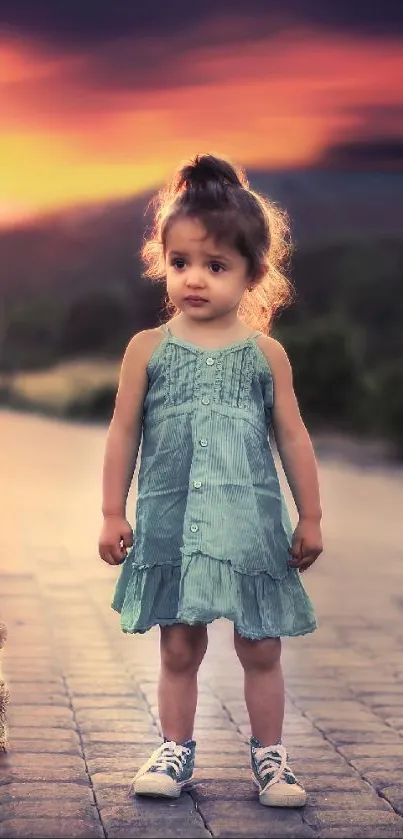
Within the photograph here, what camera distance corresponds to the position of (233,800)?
12.1 feet

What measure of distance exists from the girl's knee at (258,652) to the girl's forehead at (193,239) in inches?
37.5

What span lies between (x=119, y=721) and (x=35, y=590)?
2.40 metres

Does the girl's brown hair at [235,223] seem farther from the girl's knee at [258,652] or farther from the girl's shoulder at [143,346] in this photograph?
the girl's knee at [258,652]

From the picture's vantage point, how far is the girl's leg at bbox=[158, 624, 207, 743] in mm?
3746

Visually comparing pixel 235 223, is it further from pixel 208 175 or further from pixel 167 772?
pixel 167 772

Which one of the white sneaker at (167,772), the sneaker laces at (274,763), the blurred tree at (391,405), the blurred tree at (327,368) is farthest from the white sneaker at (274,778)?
the blurred tree at (327,368)

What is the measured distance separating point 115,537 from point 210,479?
285 mm

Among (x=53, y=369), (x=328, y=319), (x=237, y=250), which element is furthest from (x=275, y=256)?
(x=53, y=369)

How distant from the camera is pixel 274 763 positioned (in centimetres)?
373

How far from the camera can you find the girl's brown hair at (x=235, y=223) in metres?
3.69

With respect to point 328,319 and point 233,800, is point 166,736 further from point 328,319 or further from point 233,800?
point 328,319

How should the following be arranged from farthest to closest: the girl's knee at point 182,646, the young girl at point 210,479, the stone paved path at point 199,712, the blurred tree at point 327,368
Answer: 1. the blurred tree at point 327,368
2. the girl's knee at point 182,646
3. the young girl at point 210,479
4. the stone paved path at point 199,712

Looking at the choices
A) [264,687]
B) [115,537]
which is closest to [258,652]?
[264,687]

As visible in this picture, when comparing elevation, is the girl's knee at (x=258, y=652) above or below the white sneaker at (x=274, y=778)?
above
